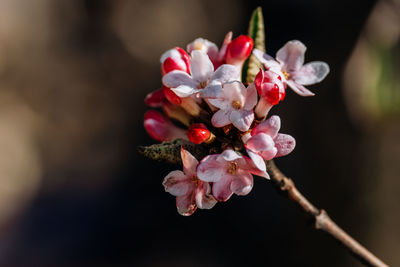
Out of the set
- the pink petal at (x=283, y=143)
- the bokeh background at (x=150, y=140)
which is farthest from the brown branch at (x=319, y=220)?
the bokeh background at (x=150, y=140)

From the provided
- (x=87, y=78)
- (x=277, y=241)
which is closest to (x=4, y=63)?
(x=87, y=78)

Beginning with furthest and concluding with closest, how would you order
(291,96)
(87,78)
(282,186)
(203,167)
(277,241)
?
(87,78) → (277,241) → (291,96) → (282,186) → (203,167)

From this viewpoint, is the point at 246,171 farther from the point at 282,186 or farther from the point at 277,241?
the point at 277,241

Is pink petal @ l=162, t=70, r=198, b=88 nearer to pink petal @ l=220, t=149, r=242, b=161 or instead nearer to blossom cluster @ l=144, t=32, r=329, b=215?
blossom cluster @ l=144, t=32, r=329, b=215

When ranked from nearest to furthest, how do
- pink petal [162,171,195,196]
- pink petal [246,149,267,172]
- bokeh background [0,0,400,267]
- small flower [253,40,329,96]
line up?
1. pink petal [246,149,267,172]
2. pink petal [162,171,195,196]
3. small flower [253,40,329,96]
4. bokeh background [0,0,400,267]

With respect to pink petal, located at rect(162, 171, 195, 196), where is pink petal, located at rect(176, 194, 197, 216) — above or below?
below

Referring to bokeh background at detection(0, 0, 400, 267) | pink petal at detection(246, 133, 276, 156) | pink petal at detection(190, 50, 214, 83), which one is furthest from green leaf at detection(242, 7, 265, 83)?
bokeh background at detection(0, 0, 400, 267)

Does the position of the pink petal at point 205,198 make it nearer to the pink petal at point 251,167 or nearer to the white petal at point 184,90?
the pink petal at point 251,167
